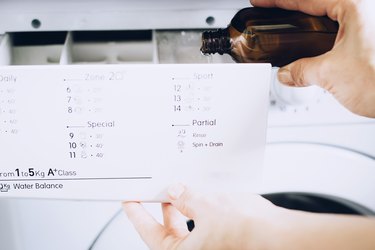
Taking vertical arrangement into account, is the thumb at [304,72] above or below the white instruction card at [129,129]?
above

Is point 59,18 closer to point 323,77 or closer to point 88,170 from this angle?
point 88,170

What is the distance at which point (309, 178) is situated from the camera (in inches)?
26.9

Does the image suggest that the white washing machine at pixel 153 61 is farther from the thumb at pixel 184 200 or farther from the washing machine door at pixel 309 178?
the thumb at pixel 184 200

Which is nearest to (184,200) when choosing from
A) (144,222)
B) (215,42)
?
(144,222)

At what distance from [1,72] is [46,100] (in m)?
0.05

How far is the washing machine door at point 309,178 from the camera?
656 millimetres

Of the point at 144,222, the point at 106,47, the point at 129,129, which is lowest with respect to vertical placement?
the point at 144,222

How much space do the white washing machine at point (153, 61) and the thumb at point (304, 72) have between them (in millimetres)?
53

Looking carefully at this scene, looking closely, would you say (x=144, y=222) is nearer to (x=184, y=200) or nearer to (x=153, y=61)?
(x=184, y=200)

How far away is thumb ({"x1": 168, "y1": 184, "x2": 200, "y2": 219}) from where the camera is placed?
0.48 metres

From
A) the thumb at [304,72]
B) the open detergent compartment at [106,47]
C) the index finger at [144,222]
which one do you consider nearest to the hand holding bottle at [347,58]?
the thumb at [304,72]

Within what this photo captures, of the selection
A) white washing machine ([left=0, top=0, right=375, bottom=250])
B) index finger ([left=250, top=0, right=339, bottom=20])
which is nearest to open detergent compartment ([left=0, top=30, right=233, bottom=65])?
white washing machine ([left=0, top=0, right=375, bottom=250])

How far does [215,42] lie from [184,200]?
17 centimetres

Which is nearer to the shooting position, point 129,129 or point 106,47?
point 129,129
